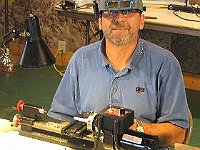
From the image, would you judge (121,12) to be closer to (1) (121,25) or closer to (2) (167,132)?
(1) (121,25)

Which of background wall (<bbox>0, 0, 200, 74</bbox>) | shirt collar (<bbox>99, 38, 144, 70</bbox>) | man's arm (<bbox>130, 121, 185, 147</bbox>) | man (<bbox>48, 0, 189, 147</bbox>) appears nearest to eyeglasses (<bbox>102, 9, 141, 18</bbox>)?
man (<bbox>48, 0, 189, 147</bbox>)

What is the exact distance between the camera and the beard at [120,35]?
1.87m

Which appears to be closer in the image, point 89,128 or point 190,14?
point 89,128

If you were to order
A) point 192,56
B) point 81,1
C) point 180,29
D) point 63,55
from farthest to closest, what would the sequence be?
point 63,55
point 192,56
point 81,1
point 180,29

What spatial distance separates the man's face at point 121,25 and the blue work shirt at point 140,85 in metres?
0.11

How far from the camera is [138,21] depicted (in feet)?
6.22

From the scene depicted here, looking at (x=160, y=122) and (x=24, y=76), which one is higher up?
(x=160, y=122)

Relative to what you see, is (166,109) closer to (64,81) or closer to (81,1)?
(64,81)

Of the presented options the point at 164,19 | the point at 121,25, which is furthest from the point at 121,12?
the point at 164,19

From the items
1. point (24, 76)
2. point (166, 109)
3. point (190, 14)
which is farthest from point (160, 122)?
point (24, 76)

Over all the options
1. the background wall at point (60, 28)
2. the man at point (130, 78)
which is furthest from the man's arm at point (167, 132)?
the background wall at point (60, 28)

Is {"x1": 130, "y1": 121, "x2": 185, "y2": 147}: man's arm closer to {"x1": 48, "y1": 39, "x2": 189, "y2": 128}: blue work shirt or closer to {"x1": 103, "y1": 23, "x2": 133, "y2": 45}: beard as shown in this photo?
{"x1": 48, "y1": 39, "x2": 189, "y2": 128}: blue work shirt

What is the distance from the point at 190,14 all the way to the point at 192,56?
0.74 meters

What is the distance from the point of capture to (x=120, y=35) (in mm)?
1876
